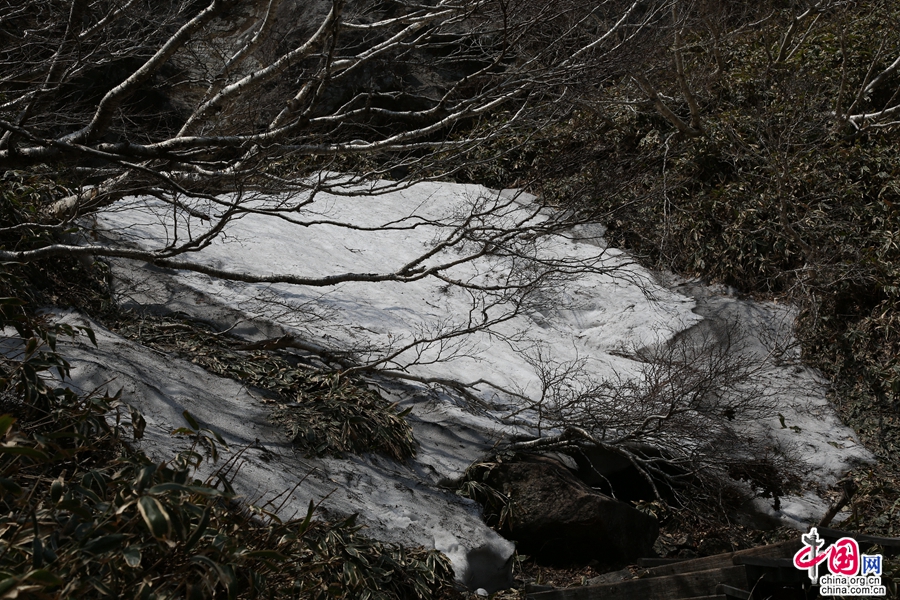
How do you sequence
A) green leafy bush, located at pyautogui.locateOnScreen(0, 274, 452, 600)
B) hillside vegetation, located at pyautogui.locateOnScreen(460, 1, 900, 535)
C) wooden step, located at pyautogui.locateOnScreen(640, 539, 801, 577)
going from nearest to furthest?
green leafy bush, located at pyautogui.locateOnScreen(0, 274, 452, 600) < wooden step, located at pyautogui.locateOnScreen(640, 539, 801, 577) < hillside vegetation, located at pyautogui.locateOnScreen(460, 1, 900, 535)

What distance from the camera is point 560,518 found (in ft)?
18.0

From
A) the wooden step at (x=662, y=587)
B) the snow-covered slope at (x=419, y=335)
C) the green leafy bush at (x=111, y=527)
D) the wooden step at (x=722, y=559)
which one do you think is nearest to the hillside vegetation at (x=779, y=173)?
the snow-covered slope at (x=419, y=335)

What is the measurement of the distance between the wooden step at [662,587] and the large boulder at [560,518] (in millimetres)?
1476

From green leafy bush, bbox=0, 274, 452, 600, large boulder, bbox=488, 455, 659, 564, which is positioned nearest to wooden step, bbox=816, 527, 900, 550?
large boulder, bbox=488, 455, 659, 564

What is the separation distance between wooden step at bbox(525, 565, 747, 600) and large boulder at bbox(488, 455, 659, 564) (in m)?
1.48

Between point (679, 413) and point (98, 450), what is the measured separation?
4.64m

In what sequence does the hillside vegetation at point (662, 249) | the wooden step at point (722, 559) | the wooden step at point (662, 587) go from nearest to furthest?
the hillside vegetation at point (662, 249), the wooden step at point (662, 587), the wooden step at point (722, 559)

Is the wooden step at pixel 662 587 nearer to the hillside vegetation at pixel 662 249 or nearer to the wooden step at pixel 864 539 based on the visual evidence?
the wooden step at pixel 864 539

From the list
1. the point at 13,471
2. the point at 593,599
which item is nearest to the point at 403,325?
the point at 593,599

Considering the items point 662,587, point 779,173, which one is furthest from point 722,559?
point 779,173

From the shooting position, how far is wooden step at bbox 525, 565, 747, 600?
3598mm

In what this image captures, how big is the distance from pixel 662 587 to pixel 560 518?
5.76 ft

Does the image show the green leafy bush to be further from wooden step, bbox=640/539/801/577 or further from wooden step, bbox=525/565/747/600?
wooden step, bbox=640/539/801/577

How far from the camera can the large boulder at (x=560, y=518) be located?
548 centimetres
